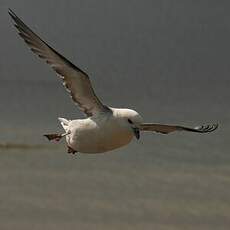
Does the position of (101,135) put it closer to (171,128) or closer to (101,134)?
(101,134)

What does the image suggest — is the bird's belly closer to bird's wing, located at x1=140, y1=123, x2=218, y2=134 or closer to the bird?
the bird

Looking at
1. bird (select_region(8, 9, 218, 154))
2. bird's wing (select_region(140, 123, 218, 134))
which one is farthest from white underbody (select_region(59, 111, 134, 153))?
bird's wing (select_region(140, 123, 218, 134))

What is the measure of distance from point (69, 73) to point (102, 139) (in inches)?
16.2

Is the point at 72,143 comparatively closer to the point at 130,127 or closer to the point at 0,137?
the point at 130,127

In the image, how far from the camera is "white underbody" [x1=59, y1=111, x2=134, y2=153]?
380 centimetres

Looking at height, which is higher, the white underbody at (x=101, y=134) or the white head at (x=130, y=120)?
the white head at (x=130, y=120)

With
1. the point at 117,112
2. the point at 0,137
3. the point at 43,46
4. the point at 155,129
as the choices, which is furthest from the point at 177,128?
the point at 0,137

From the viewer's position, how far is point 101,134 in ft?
12.5

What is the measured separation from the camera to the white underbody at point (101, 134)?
3.80 metres

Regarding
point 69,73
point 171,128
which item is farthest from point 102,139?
point 171,128

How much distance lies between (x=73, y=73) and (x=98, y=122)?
0.98 ft

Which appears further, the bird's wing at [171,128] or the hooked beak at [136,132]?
A: the bird's wing at [171,128]

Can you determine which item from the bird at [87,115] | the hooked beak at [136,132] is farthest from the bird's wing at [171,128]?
the hooked beak at [136,132]

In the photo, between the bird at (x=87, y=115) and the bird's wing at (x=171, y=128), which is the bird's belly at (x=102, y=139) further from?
the bird's wing at (x=171, y=128)
